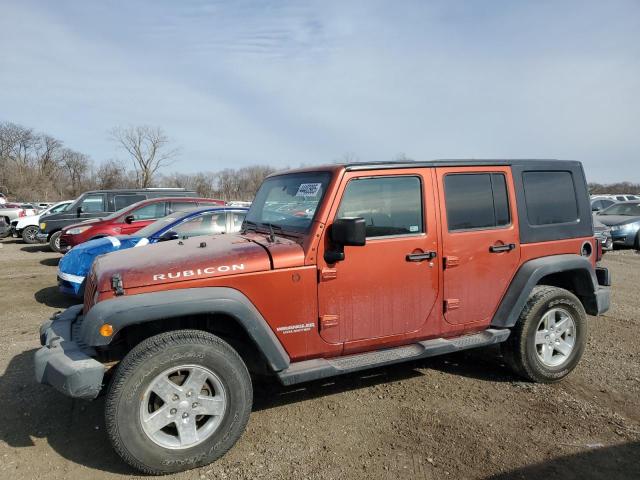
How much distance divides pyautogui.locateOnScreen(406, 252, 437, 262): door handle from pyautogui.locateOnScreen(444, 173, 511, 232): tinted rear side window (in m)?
0.31

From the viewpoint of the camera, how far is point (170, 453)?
2.76 meters

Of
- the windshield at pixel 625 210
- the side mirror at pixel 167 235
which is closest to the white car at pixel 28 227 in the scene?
the side mirror at pixel 167 235

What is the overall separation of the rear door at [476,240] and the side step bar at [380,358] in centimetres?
15

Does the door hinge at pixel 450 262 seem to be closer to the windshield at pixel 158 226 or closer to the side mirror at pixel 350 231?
the side mirror at pixel 350 231

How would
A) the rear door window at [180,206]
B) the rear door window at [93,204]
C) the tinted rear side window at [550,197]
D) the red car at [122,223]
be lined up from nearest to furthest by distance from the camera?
the tinted rear side window at [550,197] → the red car at [122,223] → the rear door window at [180,206] → the rear door window at [93,204]

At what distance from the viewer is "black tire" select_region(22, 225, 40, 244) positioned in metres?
15.6

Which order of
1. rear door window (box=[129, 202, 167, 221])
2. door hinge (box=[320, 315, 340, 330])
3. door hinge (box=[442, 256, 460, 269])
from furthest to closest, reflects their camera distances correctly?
1. rear door window (box=[129, 202, 167, 221])
2. door hinge (box=[442, 256, 460, 269])
3. door hinge (box=[320, 315, 340, 330])

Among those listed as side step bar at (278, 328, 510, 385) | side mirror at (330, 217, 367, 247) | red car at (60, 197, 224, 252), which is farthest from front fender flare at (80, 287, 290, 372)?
red car at (60, 197, 224, 252)

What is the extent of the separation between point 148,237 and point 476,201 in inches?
213

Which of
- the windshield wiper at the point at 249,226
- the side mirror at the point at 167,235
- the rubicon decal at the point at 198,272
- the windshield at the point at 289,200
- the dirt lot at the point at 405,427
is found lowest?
the dirt lot at the point at 405,427

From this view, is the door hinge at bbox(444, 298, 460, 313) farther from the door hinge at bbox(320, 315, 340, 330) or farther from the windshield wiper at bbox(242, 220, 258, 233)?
the windshield wiper at bbox(242, 220, 258, 233)

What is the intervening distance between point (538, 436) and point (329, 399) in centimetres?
Answer: 161

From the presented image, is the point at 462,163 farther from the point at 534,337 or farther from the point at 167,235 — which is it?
the point at 167,235

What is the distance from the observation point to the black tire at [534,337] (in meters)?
3.93
